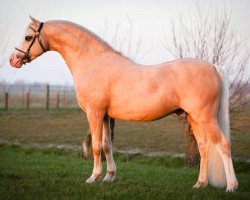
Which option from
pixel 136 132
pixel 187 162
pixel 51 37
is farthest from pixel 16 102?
pixel 51 37

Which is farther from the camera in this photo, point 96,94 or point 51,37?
point 51,37

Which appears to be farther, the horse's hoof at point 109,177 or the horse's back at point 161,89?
the horse's hoof at point 109,177

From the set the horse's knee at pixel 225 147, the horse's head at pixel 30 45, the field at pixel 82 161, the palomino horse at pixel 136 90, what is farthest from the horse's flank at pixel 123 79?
the field at pixel 82 161

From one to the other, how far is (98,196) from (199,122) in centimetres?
198

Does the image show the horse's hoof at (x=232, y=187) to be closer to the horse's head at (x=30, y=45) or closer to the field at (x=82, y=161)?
the field at (x=82, y=161)

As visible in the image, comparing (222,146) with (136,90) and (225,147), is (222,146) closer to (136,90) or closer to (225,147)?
(225,147)

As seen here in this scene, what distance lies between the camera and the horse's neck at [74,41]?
6555 mm

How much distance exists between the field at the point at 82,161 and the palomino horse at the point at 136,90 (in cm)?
64

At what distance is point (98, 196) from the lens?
505 centimetres

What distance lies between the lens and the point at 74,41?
21.5ft

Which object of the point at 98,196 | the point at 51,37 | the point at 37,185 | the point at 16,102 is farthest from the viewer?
the point at 16,102

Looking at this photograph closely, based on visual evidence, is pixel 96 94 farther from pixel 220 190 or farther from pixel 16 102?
pixel 16 102

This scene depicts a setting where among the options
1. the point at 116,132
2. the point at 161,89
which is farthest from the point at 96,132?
the point at 116,132

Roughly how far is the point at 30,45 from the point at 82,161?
484 cm
